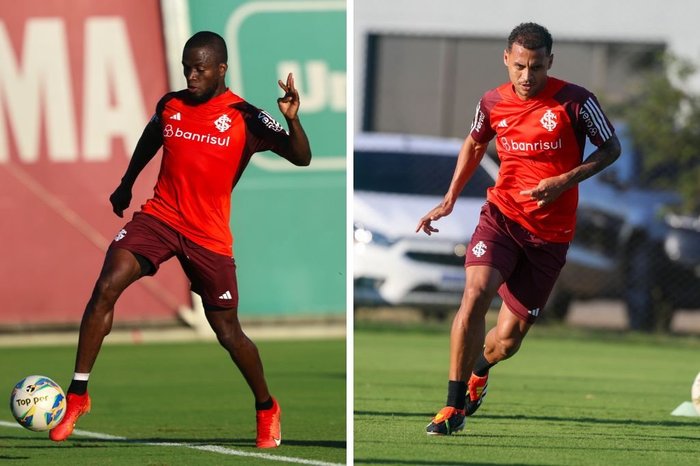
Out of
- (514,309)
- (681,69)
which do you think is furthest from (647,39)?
(514,309)

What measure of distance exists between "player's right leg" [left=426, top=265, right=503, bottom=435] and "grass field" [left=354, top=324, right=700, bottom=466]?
0.13 m

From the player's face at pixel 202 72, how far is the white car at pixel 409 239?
30.9ft

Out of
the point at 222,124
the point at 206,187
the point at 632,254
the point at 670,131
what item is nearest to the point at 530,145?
the point at 222,124

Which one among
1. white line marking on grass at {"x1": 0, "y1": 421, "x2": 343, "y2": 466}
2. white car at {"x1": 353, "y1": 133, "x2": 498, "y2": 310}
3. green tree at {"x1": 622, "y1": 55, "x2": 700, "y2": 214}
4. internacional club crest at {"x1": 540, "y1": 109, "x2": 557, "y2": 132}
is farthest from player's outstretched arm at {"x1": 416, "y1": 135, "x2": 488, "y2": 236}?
green tree at {"x1": 622, "y1": 55, "x2": 700, "y2": 214}

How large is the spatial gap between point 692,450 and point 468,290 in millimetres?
1521

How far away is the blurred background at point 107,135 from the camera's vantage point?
15.3 m

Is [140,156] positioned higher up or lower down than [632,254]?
higher up

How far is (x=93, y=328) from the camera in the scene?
7582 mm

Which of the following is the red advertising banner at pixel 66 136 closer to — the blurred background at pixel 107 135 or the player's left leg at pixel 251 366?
the blurred background at pixel 107 135

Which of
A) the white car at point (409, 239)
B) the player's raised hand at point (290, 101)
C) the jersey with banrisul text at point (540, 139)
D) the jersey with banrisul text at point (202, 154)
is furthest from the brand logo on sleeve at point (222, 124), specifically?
the white car at point (409, 239)

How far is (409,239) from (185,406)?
25.0ft

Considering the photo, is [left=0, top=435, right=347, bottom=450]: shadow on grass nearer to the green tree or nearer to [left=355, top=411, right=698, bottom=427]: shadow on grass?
[left=355, top=411, right=698, bottom=427]: shadow on grass

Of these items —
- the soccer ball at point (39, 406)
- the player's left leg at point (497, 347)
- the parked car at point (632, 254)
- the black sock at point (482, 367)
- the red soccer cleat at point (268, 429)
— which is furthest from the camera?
→ the parked car at point (632, 254)

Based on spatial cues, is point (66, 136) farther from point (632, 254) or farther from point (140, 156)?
point (140, 156)
